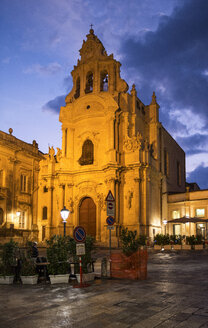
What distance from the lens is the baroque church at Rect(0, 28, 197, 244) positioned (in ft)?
119

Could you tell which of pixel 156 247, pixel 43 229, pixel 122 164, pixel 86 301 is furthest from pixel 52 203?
pixel 86 301

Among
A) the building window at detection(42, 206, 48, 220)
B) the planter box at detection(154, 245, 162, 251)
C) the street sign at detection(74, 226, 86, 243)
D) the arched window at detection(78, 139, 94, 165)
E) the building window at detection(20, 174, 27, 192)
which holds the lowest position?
the planter box at detection(154, 245, 162, 251)

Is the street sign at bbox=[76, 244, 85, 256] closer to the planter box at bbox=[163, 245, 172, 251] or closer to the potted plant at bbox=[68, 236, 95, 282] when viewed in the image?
the potted plant at bbox=[68, 236, 95, 282]

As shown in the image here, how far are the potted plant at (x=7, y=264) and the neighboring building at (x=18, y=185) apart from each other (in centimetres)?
2268

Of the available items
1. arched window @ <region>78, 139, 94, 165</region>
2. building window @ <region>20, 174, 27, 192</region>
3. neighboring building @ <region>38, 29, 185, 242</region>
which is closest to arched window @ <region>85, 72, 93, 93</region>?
neighboring building @ <region>38, 29, 185, 242</region>

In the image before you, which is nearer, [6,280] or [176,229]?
[6,280]

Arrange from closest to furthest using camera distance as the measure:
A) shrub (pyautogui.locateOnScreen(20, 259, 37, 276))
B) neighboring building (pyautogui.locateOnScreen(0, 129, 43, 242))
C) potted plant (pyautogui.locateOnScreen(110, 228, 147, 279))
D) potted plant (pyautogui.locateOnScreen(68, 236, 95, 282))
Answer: shrub (pyautogui.locateOnScreen(20, 259, 37, 276))
potted plant (pyautogui.locateOnScreen(68, 236, 95, 282))
potted plant (pyautogui.locateOnScreen(110, 228, 147, 279))
neighboring building (pyautogui.locateOnScreen(0, 129, 43, 242))

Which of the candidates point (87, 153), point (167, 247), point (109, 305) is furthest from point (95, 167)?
point (109, 305)

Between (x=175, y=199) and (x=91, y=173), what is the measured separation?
11.8 metres

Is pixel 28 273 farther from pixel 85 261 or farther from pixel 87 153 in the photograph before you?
pixel 87 153

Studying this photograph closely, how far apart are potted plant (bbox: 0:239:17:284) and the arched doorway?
24.8 m

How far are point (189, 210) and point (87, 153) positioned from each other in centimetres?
1376

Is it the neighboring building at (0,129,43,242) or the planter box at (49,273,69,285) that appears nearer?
the planter box at (49,273,69,285)

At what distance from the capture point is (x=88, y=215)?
3825 cm
